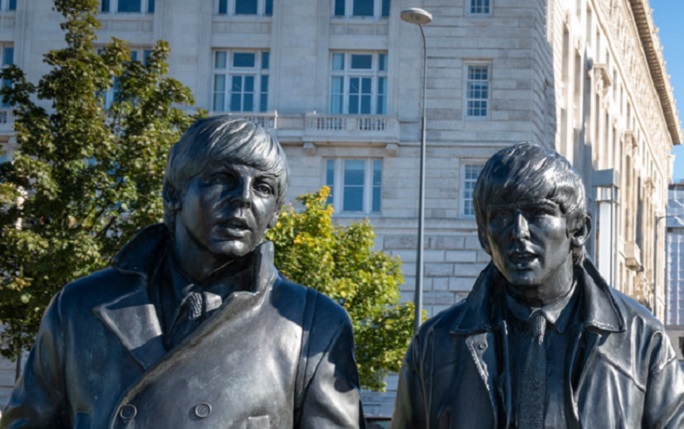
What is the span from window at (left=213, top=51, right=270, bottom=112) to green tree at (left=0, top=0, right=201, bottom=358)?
1607cm

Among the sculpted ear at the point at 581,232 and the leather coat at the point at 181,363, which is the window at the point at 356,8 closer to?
the sculpted ear at the point at 581,232

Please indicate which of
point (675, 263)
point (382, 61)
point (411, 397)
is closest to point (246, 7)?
point (382, 61)

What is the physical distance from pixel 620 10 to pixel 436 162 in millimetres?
33984

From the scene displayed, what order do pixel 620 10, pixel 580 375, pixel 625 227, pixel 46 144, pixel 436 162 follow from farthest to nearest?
pixel 625 227 → pixel 620 10 → pixel 436 162 → pixel 46 144 → pixel 580 375

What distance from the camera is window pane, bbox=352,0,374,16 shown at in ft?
133

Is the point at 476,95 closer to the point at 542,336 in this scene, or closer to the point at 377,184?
the point at 377,184

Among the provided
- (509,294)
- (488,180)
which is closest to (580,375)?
(509,294)

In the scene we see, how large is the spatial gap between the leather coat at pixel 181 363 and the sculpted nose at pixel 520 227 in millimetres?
714

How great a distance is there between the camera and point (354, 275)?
28.7 metres

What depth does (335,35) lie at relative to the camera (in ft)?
133

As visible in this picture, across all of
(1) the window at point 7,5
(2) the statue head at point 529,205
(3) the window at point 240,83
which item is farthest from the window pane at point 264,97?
(2) the statue head at point 529,205

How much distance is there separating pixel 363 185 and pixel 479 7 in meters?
5.96

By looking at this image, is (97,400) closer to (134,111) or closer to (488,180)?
(488,180)

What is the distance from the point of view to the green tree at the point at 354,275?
27.3m
